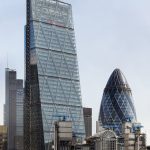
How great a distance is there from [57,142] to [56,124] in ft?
22.1

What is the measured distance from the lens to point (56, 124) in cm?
19800

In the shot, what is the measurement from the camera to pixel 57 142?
19962 centimetres
